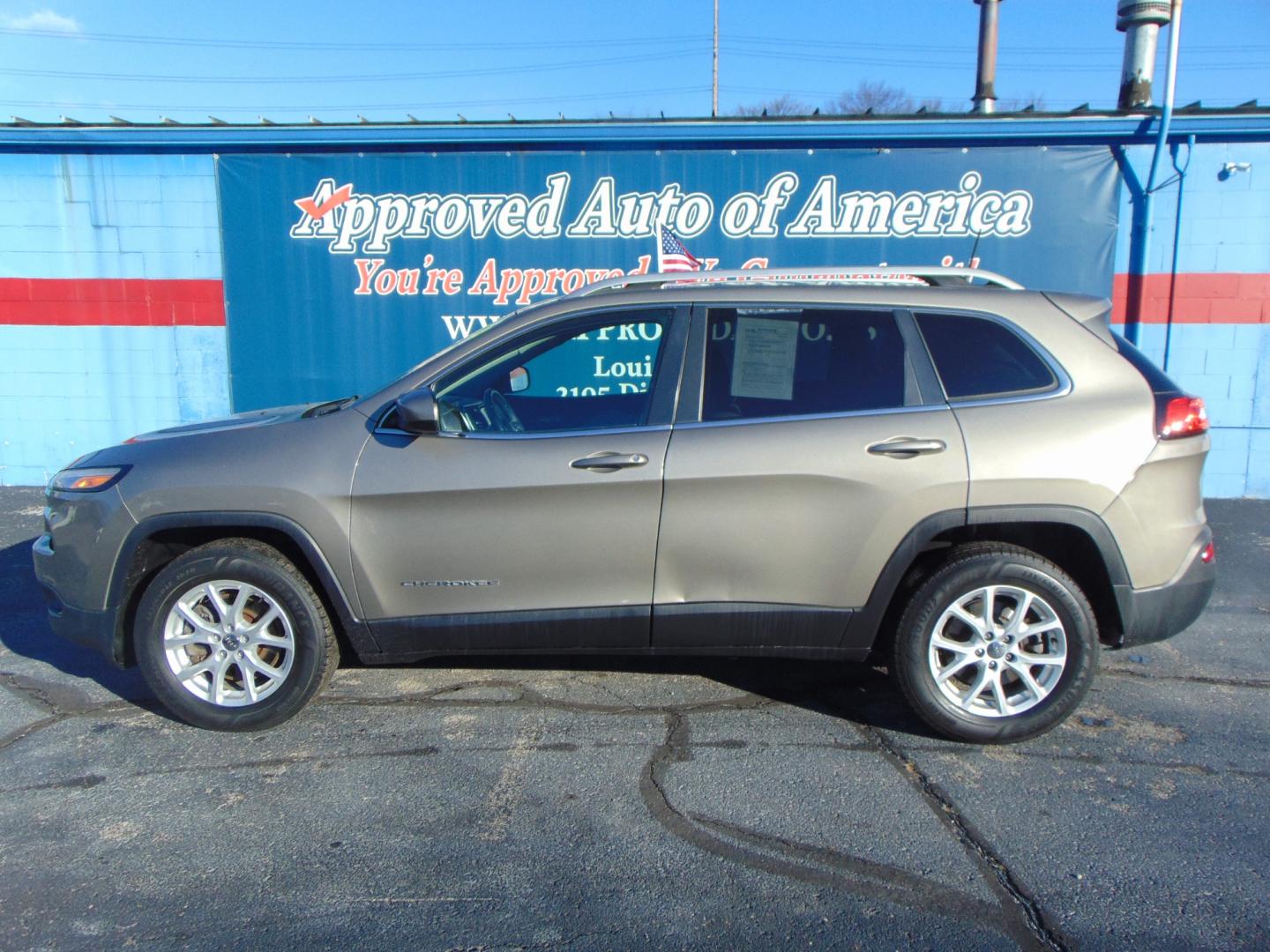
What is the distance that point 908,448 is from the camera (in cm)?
359

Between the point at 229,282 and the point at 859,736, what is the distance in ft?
23.6

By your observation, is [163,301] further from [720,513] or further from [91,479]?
[720,513]

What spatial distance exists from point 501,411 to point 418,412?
50 centimetres

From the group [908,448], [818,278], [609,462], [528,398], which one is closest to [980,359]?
[908,448]

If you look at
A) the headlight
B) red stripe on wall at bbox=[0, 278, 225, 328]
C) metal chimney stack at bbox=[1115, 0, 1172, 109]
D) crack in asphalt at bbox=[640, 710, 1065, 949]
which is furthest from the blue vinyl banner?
crack in asphalt at bbox=[640, 710, 1065, 949]

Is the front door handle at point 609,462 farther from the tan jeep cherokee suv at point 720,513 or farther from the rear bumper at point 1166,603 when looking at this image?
the rear bumper at point 1166,603

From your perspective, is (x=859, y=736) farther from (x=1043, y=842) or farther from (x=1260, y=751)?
(x=1260, y=751)

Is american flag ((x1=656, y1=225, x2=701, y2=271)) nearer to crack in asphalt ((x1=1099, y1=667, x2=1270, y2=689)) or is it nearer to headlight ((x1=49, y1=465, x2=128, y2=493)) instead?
crack in asphalt ((x1=1099, y1=667, x2=1270, y2=689))

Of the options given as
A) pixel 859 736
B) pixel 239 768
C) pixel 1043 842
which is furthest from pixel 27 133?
pixel 1043 842

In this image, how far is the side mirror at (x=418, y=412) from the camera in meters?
3.60

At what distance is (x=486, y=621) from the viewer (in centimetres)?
379

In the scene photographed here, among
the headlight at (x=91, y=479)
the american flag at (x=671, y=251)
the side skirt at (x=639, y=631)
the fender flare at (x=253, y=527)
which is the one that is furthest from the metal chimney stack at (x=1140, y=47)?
the headlight at (x=91, y=479)

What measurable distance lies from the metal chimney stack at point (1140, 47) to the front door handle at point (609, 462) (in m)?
7.33

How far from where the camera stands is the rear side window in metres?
3.69
